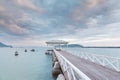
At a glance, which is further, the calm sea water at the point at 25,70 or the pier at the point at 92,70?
the calm sea water at the point at 25,70

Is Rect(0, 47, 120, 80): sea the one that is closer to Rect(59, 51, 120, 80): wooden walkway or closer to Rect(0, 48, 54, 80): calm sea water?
Rect(0, 48, 54, 80): calm sea water

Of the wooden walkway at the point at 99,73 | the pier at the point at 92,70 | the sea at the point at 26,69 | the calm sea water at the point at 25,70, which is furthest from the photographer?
the sea at the point at 26,69

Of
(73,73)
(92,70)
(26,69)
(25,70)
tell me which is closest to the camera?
(73,73)

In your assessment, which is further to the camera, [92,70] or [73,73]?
[92,70]

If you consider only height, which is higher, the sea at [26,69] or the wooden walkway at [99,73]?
the wooden walkway at [99,73]

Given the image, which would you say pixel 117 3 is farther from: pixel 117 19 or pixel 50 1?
pixel 50 1

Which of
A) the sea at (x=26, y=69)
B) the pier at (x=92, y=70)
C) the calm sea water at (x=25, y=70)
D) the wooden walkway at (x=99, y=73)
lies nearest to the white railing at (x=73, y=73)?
the pier at (x=92, y=70)

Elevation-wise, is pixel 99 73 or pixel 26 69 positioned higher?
pixel 99 73

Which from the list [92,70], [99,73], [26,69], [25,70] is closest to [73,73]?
[99,73]

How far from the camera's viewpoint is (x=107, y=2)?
13234mm

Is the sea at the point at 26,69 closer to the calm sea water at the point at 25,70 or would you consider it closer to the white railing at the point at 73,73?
the calm sea water at the point at 25,70

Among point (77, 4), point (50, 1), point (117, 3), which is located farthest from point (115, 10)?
point (50, 1)

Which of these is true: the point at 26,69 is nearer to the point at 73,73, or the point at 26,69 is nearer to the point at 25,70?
the point at 25,70

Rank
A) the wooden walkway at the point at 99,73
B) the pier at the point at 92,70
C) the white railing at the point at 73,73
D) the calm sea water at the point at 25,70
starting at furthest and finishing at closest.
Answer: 1. the calm sea water at the point at 25,70
2. the wooden walkway at the point at 99,73
3. the pier at the point at 92,70
4. the white railing at the point at 73,73
